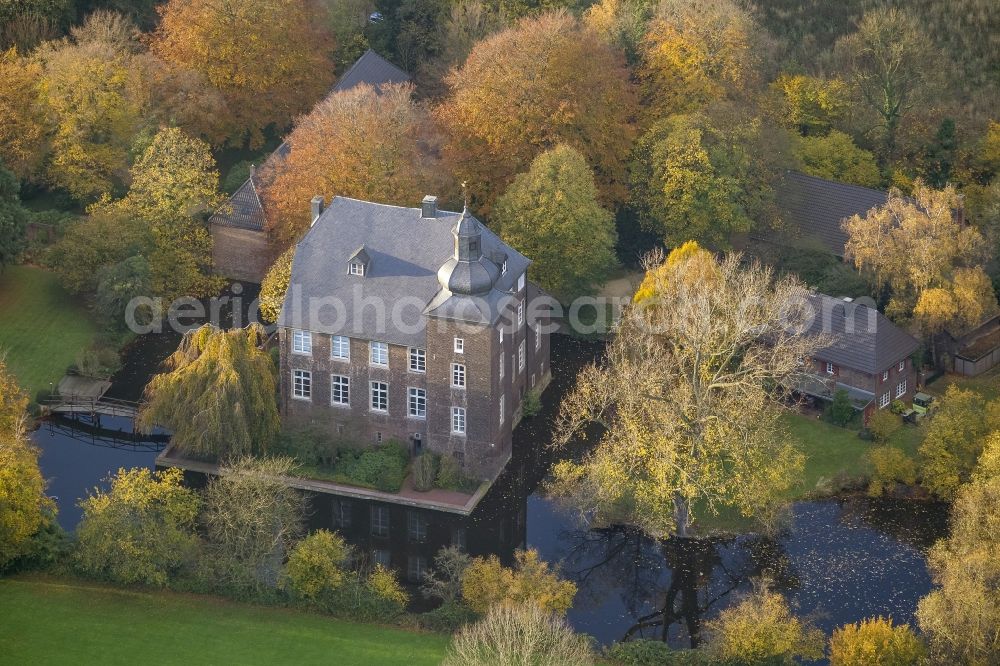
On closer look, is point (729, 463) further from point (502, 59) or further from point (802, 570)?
point (502, 59)

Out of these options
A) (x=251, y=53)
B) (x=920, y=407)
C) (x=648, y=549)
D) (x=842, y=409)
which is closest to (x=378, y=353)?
(x=648, y=549)

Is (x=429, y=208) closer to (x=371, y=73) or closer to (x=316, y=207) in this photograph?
(x=316, y=207)

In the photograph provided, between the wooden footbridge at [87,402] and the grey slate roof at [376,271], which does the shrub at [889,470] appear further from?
the wooden footbridge at [87,402]

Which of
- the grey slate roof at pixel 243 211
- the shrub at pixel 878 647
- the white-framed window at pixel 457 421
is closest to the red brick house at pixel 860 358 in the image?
the white-framed window at pixel 457 421


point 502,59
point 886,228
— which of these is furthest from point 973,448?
point 502,59

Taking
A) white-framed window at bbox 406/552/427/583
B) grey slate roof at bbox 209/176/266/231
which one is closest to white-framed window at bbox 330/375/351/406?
white-framed window at bbox 406/552/427/583

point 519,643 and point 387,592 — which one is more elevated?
point 519,643
